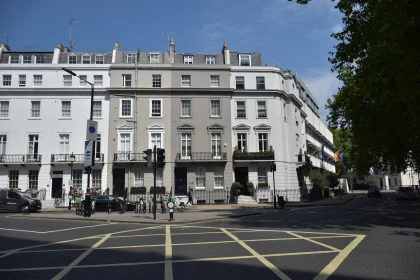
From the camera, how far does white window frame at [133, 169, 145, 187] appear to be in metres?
33.8

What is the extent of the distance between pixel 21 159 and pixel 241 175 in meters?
22.5

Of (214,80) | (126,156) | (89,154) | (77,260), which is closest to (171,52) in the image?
(214,80)

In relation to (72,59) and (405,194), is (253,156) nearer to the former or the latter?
(405,194)

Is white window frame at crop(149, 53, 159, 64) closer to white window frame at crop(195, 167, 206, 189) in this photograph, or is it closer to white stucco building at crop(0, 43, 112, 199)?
white stucco building at crop(0, 43, 112, 199)

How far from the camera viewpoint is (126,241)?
1068 cm

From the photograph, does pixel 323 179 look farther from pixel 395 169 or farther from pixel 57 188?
pixel 57 188

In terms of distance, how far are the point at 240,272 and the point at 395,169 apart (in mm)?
32378

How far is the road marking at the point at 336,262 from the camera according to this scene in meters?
6.23

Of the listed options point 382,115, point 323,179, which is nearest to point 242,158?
point 323,179

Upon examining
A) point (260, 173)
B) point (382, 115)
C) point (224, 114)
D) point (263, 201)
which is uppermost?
point (224, 114)

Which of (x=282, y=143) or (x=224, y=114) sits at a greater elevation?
(x=224, y=114)

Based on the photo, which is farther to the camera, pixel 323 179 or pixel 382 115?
pixel 323 179

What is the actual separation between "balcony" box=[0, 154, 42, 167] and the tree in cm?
2887

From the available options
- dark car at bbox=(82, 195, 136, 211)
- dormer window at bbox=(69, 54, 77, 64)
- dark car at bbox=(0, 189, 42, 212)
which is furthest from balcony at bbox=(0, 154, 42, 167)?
dark car at bbox=(82, 195, 136, 211)
